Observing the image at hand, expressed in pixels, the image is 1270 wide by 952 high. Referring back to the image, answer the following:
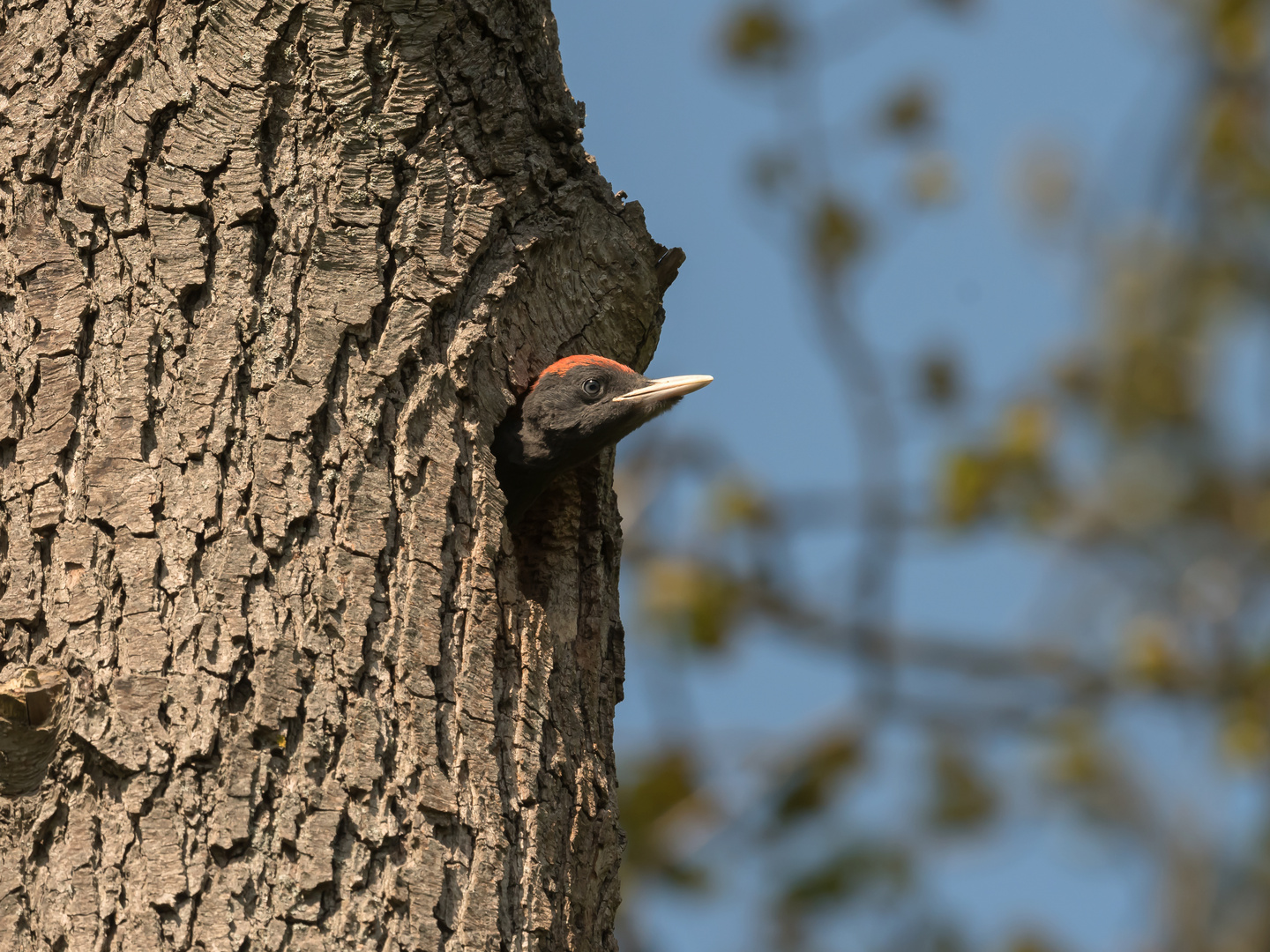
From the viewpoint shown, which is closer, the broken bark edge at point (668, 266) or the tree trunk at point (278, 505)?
the tree trunk at point (278, 505)

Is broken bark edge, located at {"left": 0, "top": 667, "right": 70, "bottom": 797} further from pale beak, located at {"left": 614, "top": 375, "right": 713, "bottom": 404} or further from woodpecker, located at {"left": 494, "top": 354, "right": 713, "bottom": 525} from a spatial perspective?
pale beak, located at {"left": 614, "top": 375, "right": 713, "bottom": 404}

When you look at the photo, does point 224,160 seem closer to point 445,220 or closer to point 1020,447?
point 445,220

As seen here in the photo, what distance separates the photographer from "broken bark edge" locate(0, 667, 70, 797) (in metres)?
2.65

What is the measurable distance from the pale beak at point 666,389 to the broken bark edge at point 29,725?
2042 mm

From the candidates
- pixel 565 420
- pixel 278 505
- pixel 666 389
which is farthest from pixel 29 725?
pixel 666 389

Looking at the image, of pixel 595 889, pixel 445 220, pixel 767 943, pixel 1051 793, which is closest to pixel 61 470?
pixel 445 220

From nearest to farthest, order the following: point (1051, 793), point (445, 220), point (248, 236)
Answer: point (248, 236) → point (445, 220) → point (1051, 793)

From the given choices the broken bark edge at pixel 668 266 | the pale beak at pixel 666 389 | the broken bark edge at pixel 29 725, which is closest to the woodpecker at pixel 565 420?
the pale beak at pixel 666 389

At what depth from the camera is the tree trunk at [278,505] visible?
2660 millimetres

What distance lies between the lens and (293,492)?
296 centimetres

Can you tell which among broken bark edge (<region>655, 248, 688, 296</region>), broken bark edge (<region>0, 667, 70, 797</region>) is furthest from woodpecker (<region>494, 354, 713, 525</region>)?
broken bark edge (<region>0, 667, 70, 797</region>)

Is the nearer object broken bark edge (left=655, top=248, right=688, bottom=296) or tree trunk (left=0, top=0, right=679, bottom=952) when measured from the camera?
tree trunk (left=0, top=0, right=679, bottom=952)

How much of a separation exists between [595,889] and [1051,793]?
844 centimetres

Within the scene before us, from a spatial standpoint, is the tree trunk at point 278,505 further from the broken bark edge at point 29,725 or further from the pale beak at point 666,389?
the pale beak at point 666,389
